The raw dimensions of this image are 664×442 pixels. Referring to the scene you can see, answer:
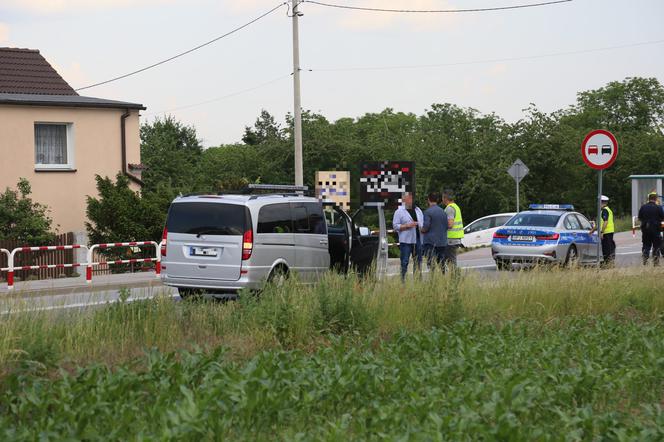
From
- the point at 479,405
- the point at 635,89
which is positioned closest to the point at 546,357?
the point at 479,405

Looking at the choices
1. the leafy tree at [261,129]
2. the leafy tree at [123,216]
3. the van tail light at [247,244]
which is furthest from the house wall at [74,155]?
the leafy tree at [261,129]

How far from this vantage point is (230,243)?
49.6ft

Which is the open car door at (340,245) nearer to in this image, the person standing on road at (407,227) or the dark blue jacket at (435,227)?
the person standing on road at (407,227)

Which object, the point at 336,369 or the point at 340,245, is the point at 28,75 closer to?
the point at 340,245

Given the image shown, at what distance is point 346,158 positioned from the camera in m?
62.0

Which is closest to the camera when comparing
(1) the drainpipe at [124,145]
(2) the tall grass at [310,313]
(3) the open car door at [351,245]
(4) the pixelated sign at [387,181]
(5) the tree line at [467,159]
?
(2) the tall grass at [310,313]

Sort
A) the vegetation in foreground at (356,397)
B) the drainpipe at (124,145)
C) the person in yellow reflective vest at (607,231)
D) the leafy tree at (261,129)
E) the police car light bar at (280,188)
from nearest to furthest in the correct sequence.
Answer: the vegetation in foreground at (356,397) < the police car light bar at (280,188) < the person in yellow reflective vest at (607,231) < the drainpipe at (124,145) < the leafy tree at (261,129)

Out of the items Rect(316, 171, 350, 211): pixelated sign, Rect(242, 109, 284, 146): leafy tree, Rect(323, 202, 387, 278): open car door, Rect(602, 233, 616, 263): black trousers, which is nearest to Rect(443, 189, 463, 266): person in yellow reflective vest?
Rect(323, 202, 387, 278): open car door

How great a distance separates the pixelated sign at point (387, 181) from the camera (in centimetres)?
2280

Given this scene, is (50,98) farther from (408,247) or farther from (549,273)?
(549,273)

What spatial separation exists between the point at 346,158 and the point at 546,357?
53.4 m

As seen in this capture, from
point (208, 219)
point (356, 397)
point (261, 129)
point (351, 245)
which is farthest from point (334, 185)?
point (261, 129)

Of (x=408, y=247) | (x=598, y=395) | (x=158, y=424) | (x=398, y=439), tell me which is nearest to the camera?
(x=398, y=439)

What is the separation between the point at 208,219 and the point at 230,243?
22.0 inches
